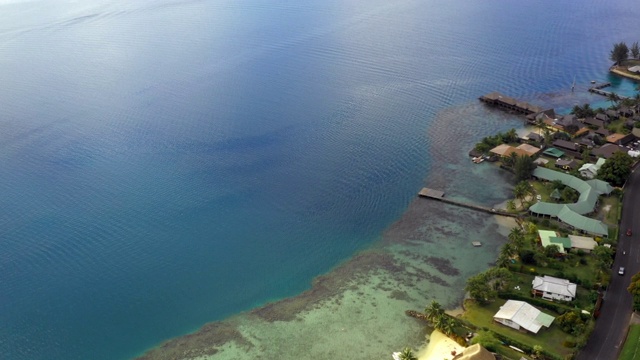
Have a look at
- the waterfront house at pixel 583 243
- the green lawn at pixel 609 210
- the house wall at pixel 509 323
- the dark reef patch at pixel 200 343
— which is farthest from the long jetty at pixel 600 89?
the dark reef patch at pixel 200 343

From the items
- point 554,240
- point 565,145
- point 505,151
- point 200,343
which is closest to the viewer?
point 200,343

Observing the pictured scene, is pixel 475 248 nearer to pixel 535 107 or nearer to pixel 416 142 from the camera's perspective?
pixel 416 142

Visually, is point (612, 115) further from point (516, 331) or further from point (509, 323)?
point (516, 331)

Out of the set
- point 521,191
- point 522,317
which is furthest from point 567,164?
point 522,317

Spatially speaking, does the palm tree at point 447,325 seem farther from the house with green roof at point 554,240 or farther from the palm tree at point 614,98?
the palm tree at point 614,98

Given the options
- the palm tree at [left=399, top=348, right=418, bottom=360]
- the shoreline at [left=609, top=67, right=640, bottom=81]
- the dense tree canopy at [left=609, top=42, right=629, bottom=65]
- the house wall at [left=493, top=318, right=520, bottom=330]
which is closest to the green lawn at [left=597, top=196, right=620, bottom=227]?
the house wall at [left=493, top=318, right=520, bottom=330]

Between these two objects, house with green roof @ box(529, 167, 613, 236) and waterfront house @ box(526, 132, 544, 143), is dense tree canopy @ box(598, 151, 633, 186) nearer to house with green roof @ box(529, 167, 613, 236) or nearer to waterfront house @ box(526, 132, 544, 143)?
house with green roof @ box(529, 167, 613, 236)

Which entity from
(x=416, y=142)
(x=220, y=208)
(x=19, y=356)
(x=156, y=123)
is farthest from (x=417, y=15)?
(x=19, y=356)
